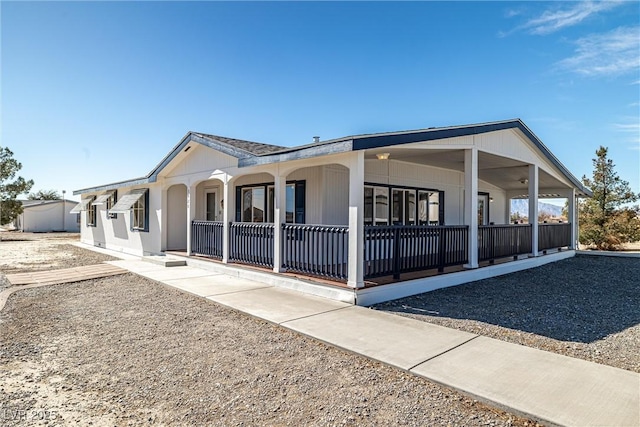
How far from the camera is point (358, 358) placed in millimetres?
4059

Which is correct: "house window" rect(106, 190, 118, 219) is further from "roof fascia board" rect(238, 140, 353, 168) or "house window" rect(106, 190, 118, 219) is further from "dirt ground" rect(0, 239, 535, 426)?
"dirt ground" rect(0, 239, 535, 426)

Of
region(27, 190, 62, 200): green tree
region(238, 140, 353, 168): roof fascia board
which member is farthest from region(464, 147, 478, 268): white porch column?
region(27, 190, 62, 200): green tree

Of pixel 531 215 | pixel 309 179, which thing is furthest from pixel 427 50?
pixel 309 179

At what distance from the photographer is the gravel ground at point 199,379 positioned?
2.92 meters

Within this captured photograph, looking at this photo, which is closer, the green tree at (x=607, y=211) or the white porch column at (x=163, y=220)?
the white porch column at (x=163, y=220)

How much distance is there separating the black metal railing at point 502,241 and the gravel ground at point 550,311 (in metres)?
0.73

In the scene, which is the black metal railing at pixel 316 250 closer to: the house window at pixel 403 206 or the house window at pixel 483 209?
the house window at pixel 403 206

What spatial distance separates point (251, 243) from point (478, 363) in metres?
6.47

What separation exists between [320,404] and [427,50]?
14.3m

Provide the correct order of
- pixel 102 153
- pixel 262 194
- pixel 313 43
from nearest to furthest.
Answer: pixel 262 194 → pixel 313 43 → pixel 102 153

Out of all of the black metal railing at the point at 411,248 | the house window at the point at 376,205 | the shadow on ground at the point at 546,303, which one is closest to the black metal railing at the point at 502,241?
the shadow on ground at the point at 546,303

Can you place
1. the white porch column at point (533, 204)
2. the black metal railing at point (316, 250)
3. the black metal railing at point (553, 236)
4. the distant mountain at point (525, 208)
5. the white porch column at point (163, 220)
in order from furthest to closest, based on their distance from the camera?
the distant mountain at point (525, 208) → the white porch column at point (163, 220) → the black metal railing at point (553, 236) → the white porch column at point (533, 204) → the black metal railing at point (316, 250)

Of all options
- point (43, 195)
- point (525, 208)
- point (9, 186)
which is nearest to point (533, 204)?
point (9, 186)

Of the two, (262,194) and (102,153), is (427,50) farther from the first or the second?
(102,153)
